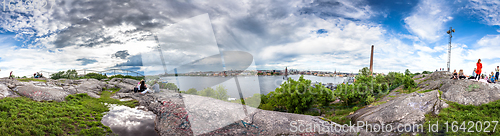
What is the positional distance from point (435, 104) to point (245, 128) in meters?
10.5

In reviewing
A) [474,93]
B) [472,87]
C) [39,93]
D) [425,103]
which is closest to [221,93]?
[39,93]

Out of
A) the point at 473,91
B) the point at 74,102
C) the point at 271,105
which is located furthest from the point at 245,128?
the point at 473,91

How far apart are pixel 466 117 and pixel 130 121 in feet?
55.9

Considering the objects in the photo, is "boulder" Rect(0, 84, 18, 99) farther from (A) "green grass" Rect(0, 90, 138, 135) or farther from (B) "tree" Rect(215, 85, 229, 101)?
(B) "tree" Rect(215, 85, 229, 101)

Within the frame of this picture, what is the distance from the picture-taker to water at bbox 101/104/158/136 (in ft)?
29.5

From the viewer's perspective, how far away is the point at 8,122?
24.6ft

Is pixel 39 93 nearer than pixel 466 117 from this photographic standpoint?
No

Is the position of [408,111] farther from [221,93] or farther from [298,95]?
[221,93]

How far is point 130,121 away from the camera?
9789 millimetres

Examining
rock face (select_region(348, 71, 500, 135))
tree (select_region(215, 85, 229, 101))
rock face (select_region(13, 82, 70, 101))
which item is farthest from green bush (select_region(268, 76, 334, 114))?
rock face (select_region(13, 82, 70, 101))

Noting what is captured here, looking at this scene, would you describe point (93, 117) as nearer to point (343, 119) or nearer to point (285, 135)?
point (285, 135)

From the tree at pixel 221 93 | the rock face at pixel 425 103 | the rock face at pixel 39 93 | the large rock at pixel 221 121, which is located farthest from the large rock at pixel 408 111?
the rock face at pixel 39 93

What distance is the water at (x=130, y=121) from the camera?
900 cm

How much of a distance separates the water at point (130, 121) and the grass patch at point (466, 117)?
1362 centimetres
